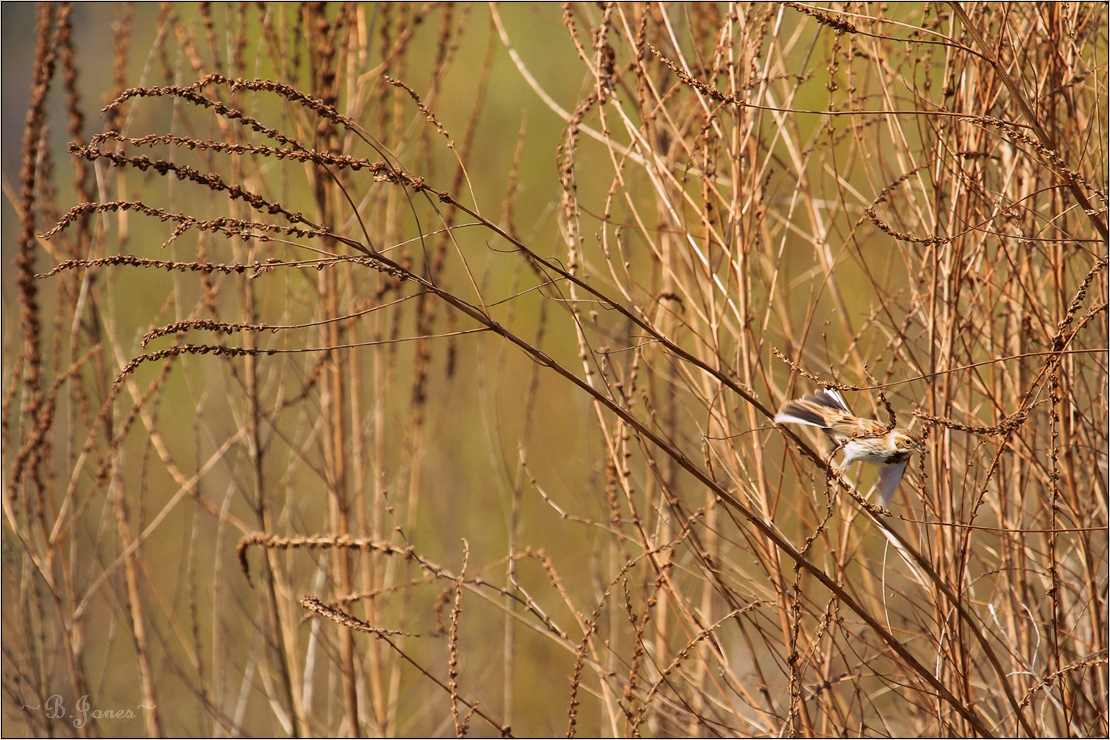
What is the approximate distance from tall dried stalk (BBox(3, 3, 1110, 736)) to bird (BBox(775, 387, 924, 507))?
0.16ft

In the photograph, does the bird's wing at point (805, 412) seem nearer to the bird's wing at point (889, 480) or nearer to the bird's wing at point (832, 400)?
the bird's wing at point (832, 400)

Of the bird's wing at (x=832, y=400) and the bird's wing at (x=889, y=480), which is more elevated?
the bird's wing at (x=832, y=400)

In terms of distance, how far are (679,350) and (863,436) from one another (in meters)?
0.32

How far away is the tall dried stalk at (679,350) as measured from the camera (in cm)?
116

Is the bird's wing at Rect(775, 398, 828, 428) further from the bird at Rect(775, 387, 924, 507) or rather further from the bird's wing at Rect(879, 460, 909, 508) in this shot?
the bird's wing at Rect(879, 460, 909, 508)

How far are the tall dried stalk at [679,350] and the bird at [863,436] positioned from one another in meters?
0.05

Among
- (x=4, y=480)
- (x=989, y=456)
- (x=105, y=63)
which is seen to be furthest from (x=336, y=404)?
(x=105, y=63)

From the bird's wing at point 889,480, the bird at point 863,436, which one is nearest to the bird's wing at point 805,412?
the bird at point 863,436

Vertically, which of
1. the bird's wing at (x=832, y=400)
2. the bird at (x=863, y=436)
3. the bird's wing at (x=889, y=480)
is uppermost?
the bird's wing at (x=832, y=400)

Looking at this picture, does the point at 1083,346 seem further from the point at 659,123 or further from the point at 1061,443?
the point at 659,123

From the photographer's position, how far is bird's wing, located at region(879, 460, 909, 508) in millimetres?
1100

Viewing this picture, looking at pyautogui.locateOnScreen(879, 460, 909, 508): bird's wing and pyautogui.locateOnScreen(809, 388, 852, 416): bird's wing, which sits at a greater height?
pyautogui.locateOnScreen(809, 388, 852, 416): bird's wing

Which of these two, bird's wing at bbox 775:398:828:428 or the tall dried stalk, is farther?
the tall dried stalk

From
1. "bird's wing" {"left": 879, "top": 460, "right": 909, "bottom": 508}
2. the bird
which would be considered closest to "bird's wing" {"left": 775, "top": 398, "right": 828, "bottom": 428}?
the bird
